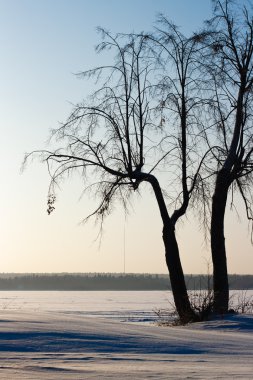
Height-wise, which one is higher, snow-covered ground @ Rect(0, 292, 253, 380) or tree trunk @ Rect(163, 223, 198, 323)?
tree trunk @ Rect(163, 223, 198, 323)

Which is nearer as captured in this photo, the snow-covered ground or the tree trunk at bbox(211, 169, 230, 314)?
the snow-covered ground

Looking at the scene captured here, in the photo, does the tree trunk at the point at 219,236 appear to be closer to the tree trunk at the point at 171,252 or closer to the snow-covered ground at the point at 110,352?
the tree trunk at the point at 171,252

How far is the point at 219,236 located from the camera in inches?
680

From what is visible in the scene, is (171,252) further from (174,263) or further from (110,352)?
(110,352)

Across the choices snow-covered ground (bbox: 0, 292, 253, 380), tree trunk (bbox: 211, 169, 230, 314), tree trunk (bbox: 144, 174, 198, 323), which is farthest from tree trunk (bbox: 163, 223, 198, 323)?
snow-covered ground (bbox: 0, 292, 253, 380)

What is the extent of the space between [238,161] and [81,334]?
974cm

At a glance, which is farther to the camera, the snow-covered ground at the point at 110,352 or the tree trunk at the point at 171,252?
the tree trunk at the point at 171,252

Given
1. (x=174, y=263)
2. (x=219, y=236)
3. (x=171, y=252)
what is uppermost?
(x=219, y=236)

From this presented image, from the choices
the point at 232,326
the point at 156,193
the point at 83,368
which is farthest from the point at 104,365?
the point at 156,193

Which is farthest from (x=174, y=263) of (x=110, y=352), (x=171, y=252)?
(x=110, y=352)

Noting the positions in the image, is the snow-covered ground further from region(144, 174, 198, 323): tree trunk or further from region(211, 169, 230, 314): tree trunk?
region(211, 169, 230, 314): tree trunk

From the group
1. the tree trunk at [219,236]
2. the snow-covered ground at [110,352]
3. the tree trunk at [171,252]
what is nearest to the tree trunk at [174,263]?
the tree trunk at [171,252]

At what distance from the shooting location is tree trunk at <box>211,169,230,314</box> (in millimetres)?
17172

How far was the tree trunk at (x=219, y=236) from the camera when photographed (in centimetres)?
1717
